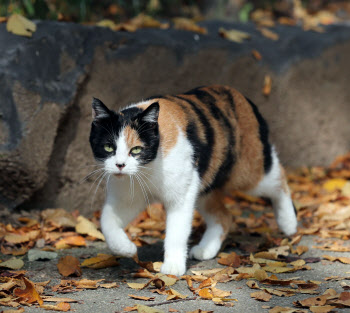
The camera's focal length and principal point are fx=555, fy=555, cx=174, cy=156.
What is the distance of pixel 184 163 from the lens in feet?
11.4

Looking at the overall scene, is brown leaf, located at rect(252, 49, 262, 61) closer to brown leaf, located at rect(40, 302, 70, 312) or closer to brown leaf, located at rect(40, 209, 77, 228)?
brown leaf, located at rect(40, 209, 77, 228)

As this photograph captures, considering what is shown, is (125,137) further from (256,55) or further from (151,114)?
(256,55)

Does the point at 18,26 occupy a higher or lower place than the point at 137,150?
higher

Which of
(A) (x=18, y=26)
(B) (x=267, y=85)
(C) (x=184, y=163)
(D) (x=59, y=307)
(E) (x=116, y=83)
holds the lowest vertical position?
(D) (x=59, y=307)

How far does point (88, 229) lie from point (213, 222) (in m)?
0.99

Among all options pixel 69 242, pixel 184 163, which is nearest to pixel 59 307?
pixel 184 163

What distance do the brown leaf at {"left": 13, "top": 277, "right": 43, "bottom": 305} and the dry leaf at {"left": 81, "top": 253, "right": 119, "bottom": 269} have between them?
65cm

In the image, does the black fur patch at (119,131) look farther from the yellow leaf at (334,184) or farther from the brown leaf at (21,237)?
the yellow leaf at (334,184)

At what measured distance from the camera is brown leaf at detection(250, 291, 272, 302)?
116 inches

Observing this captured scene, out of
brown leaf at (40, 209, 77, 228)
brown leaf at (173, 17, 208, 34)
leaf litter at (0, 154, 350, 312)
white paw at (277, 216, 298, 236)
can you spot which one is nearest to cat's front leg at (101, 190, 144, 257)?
leaf litter at (0, 154, 350, 312)

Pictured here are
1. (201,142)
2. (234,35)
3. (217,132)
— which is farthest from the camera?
(234,35)

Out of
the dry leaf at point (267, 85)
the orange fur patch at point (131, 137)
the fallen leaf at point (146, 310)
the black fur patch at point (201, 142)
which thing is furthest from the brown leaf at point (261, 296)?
the dry leaf at point (267, 85)

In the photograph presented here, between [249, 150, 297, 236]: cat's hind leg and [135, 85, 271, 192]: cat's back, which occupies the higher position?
[135, 85, 271, 192]: cat's back

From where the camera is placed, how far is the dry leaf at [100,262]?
3574 millimetres
